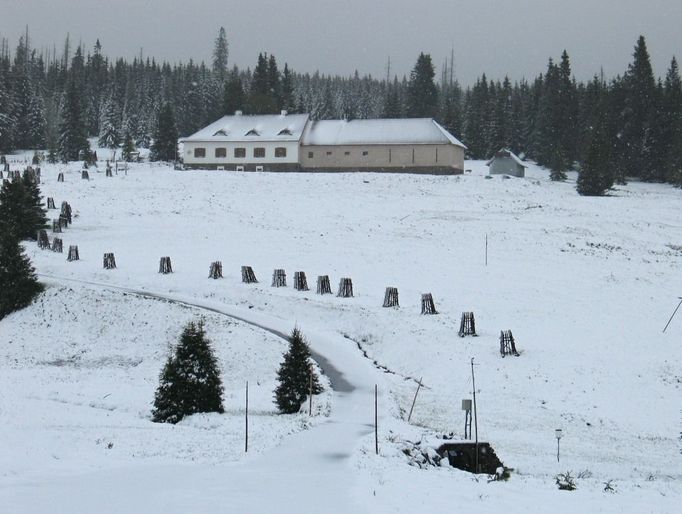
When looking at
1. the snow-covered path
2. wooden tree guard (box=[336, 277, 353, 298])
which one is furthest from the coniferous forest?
the snow-covered path

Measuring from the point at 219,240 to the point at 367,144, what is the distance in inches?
1364

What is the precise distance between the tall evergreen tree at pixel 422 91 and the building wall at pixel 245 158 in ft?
122

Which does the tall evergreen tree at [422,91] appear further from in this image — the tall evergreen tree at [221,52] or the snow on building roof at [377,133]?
the tall evergreen tree at [221,52]

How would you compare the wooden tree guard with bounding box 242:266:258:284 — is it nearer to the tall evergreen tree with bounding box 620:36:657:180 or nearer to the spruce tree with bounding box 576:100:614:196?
the spruce tree with bounding box 576:100:614:196

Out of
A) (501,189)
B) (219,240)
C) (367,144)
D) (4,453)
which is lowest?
(4,453)

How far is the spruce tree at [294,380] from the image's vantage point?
19.7 metres

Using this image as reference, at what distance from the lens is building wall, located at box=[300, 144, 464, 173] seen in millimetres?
75188

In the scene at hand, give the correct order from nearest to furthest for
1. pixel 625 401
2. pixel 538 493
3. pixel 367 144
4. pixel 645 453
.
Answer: pixel 538 493 < pixel 645 453 < pixel 625 401 < pixel 367 144

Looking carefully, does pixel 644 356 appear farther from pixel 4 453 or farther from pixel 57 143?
pixel 57 143

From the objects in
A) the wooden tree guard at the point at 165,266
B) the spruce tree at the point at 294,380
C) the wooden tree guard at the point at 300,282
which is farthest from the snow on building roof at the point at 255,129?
the spruce tree at the point at 294,380

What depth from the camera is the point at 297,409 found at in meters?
19.6

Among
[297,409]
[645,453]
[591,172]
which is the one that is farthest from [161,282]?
[591,172]

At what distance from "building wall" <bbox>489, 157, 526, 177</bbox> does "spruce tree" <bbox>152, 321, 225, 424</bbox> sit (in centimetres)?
6684

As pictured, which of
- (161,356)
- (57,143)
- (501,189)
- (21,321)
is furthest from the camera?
(57,143)
